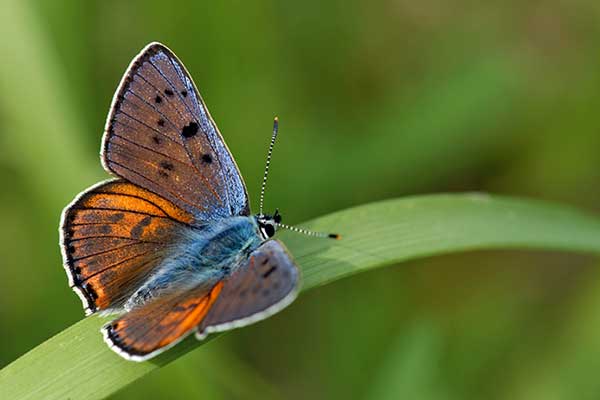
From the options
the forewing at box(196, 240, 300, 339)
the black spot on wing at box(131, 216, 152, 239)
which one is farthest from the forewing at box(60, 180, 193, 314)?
the forewing at box(196, 240, 300, 339)

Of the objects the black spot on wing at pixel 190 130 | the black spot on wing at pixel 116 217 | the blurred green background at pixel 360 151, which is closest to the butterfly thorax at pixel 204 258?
the black spot on wing at pixel 116 217

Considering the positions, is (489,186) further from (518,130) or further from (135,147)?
(135,147)

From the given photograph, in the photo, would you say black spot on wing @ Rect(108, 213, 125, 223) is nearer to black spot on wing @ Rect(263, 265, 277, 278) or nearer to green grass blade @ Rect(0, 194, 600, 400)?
green grass blade @ Rect(0, 194, 600, 400)

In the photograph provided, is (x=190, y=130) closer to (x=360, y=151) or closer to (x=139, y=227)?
(x=139, y=227)

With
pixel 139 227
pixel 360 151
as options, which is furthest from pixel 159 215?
pixel 360 151

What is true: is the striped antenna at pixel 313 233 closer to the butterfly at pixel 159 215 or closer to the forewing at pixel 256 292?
the butterfly at pixel 159 215

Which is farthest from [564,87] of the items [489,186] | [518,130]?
[489,186]
